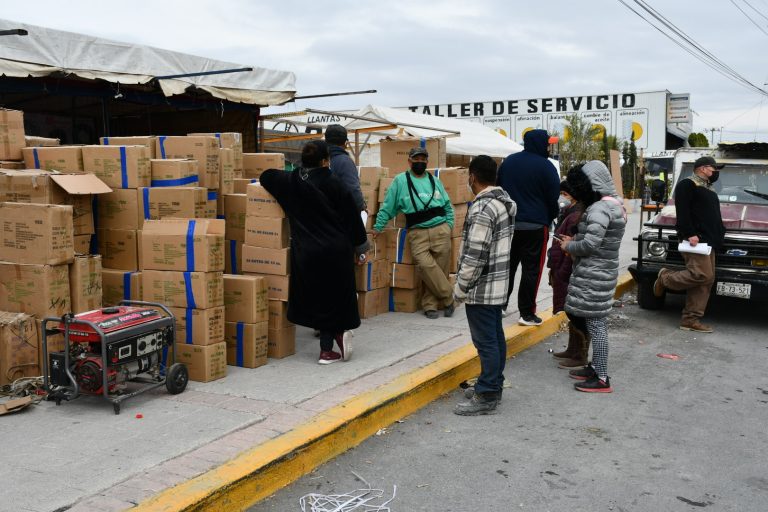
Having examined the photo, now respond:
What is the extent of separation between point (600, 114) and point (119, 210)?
4646 centimetres

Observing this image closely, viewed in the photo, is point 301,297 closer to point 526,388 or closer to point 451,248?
point 526,388

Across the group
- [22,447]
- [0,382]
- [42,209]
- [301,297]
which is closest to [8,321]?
[0,382]

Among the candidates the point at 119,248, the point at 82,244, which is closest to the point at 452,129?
the point at 119,248

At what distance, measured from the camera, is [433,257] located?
25.3 ft

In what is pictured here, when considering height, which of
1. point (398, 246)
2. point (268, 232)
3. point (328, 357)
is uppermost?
point (268, 232)

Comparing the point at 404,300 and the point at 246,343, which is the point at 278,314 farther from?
the point at 404,300

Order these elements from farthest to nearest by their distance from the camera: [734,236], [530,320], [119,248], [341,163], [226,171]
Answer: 1. [734,236]
2. [530,320]
3. [341,163]
4. [226,171]
5. [119,248]

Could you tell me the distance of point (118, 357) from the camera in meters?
4.57

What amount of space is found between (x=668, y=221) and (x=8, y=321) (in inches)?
280

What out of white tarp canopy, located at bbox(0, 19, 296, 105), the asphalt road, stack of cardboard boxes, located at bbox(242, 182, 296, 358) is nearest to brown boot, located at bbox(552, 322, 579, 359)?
the asphalt road

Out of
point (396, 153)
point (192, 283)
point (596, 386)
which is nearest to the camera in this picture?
point (192, 283)

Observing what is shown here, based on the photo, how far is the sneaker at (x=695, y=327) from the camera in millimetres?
7926

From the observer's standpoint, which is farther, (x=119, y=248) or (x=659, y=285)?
(x=659, y=285)

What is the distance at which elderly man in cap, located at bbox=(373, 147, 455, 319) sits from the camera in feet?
24.4
